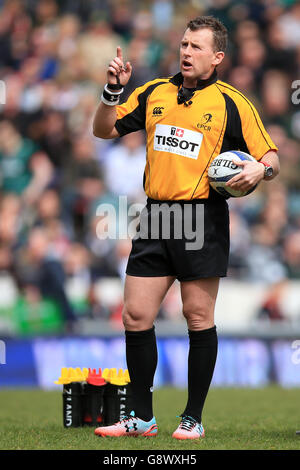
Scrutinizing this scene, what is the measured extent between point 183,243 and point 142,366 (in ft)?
2.40

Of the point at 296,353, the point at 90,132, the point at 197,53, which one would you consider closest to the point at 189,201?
the point at 197,53

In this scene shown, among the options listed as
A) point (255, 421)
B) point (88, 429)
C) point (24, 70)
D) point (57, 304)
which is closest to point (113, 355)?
point (57, 304)

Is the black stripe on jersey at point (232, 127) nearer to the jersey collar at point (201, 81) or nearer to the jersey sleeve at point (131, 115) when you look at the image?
the jersey collar at point (201, 81)

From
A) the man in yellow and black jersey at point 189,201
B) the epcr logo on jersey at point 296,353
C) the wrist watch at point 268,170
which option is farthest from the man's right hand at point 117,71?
the epcr logo on jersey at point 296,353

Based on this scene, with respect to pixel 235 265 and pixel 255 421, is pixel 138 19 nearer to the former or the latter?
pixel 235 265

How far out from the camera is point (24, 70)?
1428 cm

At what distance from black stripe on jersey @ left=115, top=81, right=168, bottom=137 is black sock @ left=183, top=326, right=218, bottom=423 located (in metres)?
1.24

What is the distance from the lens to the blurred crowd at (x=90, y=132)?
11594 millimetres

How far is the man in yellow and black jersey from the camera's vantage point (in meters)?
4.70

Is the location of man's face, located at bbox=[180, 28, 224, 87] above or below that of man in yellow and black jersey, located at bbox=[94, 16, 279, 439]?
above

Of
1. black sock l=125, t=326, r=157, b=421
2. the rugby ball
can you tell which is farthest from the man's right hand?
black sock l=125, t=326, r=157, b=421

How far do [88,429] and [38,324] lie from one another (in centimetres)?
588

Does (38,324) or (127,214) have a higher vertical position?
(127,214)

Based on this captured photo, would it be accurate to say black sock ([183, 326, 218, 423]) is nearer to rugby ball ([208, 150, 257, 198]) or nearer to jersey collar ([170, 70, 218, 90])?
rugby ball ([208, 150, 257, 198])
